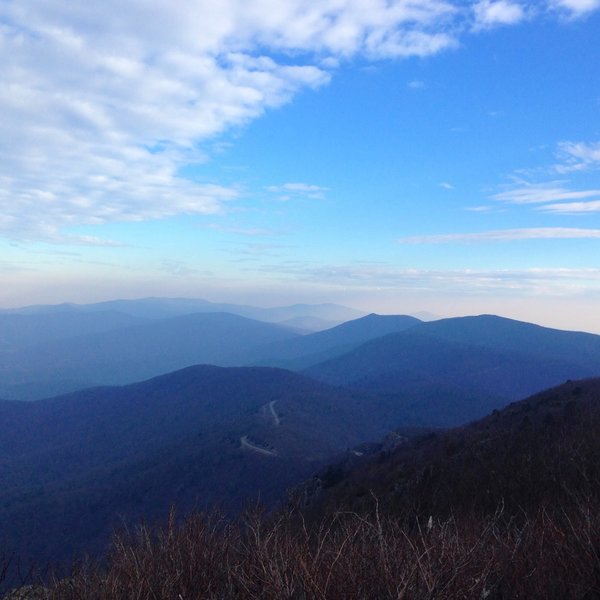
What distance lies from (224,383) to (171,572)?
166768mm

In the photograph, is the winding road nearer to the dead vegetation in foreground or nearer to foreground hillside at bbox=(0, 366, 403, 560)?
foreground hillside at bbox=(0, 366, 403, 560)

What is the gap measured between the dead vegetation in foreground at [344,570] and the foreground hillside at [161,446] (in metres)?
4.58

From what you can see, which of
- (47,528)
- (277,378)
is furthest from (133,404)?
(47,528)

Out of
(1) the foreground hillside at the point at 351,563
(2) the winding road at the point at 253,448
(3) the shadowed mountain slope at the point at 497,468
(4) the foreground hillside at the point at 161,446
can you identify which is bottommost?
(4) the foreground hillside at the point at 161,446

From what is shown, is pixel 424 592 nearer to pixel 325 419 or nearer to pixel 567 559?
pixel 567 559

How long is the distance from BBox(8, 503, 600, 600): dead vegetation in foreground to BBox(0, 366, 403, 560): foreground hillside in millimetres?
4585

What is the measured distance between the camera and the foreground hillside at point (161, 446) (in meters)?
69.8

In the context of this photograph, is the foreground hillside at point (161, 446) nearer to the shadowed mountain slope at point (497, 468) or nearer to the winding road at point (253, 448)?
the winding road at point (253, 448)

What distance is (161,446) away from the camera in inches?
4717

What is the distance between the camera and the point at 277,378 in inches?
6545

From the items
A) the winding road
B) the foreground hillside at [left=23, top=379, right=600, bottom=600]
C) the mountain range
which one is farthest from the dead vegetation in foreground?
the winding road

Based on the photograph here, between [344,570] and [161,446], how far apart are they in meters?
121

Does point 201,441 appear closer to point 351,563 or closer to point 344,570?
point 351,563

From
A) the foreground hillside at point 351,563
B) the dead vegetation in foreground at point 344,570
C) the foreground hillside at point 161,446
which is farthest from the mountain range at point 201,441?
the dead vegetation in foreground at point 344,570
